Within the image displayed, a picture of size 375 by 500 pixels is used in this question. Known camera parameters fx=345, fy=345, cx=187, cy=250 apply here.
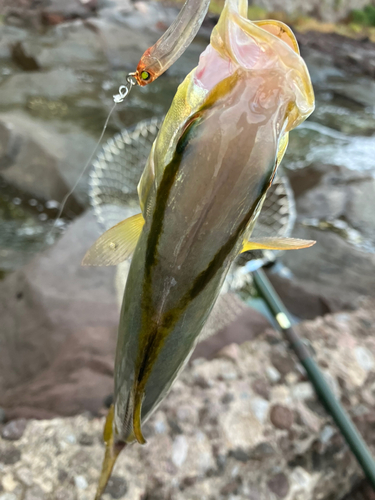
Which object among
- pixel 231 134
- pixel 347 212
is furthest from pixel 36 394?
pixel 347 212

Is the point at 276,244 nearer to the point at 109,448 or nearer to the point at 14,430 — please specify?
the point at 109,448

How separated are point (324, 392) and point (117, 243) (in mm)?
1077

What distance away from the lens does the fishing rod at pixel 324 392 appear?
114 centimetres

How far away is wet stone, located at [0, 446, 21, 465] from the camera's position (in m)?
0.97

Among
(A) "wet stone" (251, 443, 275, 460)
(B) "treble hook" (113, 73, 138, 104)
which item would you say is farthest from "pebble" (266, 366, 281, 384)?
(B) "treble hook" (113, 73, 138, 104)

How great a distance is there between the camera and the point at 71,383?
4.05 ft

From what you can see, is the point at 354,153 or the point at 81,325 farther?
the point at 354,153

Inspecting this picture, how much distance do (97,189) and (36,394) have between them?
79 centimetres

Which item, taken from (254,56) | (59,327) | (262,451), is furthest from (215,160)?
(59,327)

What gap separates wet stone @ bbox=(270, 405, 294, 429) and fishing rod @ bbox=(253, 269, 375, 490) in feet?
0.46

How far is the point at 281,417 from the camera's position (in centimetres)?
124

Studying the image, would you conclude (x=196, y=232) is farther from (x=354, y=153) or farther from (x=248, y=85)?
(x=354, y=153)

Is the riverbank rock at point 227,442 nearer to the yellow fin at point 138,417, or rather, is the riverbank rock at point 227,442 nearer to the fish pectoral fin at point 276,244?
the yellow fin at point 138,417

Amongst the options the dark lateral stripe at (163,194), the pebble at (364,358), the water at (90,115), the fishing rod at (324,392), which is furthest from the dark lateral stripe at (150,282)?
the water at (90,115)
